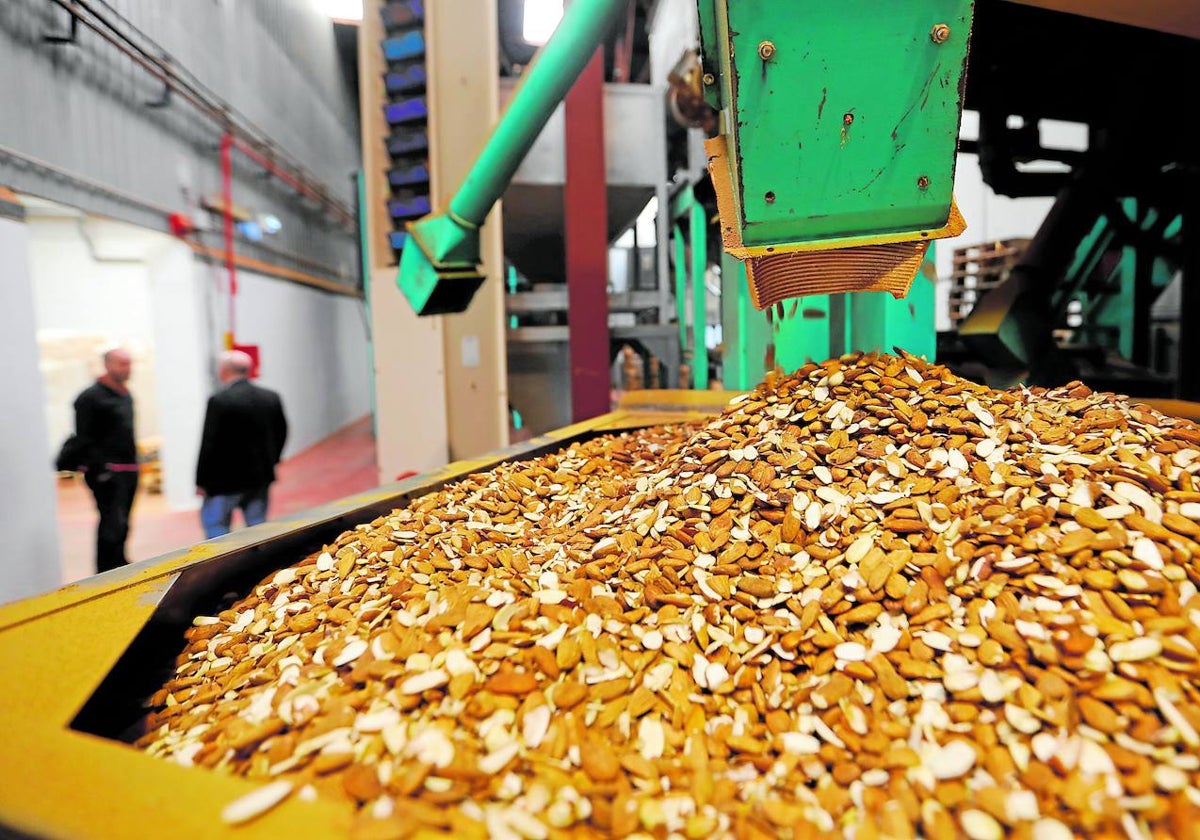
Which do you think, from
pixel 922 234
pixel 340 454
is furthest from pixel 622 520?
Answer: pixel 340 454

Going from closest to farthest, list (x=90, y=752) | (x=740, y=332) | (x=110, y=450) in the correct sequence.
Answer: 1. (x=90, y=752)
2. (x=110, y=450)
3. (x=740, y=332)

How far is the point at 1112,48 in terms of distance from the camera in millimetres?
2484

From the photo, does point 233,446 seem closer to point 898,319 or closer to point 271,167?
point 898,319

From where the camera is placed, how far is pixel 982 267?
5453mm

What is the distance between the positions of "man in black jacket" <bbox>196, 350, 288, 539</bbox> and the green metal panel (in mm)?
2830

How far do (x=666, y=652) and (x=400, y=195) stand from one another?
3.45 metres

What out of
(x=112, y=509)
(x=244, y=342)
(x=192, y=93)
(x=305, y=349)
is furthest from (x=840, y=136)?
(x=305, y=349)

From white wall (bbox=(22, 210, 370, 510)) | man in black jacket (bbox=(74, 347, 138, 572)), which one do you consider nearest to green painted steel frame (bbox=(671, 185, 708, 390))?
man in black jacket (bbox=(74, 347, 138, 572))

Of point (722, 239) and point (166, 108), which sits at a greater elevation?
point (166, 108)

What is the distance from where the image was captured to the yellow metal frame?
0.48 m

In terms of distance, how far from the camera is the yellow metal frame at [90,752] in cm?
48

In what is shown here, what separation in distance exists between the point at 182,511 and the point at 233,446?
254cm

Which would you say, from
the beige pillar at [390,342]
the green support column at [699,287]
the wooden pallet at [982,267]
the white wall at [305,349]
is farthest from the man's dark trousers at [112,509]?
the wooden pallet at [982,267]

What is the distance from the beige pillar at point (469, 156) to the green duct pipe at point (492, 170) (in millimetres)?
1567
